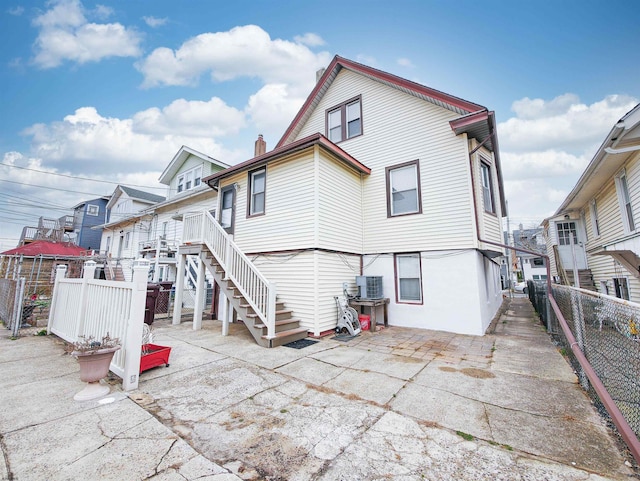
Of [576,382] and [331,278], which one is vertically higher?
[331,278]

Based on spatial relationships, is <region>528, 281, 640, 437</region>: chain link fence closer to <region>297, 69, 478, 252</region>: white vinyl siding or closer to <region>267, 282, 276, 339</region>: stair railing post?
<region>297, 69, 478, 252</region>: white vinyl siding

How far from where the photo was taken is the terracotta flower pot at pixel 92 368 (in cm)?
324

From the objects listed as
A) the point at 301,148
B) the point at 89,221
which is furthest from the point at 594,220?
the point at 89,221

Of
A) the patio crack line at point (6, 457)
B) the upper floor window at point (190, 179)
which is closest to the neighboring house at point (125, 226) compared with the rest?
the upper floor window at point (190, 179)

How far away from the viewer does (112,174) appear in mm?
22797

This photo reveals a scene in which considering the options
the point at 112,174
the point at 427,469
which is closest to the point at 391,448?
the point at 427,469

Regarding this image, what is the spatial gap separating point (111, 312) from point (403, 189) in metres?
8.08

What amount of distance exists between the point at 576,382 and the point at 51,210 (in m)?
36.2

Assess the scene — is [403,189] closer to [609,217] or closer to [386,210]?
[386,210]

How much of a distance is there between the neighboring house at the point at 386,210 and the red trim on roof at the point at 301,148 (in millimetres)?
38

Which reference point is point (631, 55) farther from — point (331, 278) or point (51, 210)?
point (51, 210)

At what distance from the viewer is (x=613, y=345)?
3.07 metres

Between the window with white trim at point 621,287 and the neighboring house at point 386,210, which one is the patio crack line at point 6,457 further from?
the window with white trim at point 621,287

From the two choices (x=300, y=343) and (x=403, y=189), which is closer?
(x=300, y=343)
